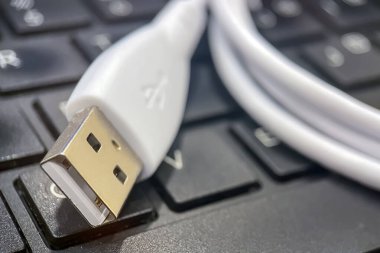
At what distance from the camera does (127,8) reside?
1.41ft

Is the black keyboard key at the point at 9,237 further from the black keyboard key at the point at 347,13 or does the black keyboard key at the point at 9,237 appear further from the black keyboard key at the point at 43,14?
the black keyboard key at the point at 347,13

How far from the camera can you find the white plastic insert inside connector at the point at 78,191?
0.80 ft

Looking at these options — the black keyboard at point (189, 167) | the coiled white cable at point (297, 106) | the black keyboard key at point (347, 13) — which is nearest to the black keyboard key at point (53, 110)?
the black keyboard at point (189, 167)

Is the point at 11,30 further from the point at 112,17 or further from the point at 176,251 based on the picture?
the point at 176,251

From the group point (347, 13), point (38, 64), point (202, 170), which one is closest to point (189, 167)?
point (202, 170)

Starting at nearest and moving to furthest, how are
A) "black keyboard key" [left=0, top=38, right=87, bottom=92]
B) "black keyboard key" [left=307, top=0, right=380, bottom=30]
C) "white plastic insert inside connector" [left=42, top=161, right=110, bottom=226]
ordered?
"white plastic insert inside connector" [left=42, top=161, right=110, bottom=226], "black keyboard key" [left=0, top=38, right=87, bottom=92], "black keyboard key" [left=307, top=0, right=380, bottom=30]

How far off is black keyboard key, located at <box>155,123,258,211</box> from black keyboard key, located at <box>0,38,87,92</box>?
82mm

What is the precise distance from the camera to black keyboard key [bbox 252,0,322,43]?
434mm

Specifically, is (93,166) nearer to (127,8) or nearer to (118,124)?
(118,124)

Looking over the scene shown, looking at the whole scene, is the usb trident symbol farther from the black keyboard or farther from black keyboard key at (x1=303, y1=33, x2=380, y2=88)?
black keyboard key at (x1=303, y1=33, x2=380, y2=88)

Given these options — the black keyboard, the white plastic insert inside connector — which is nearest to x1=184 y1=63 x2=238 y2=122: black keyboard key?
the black keyboard

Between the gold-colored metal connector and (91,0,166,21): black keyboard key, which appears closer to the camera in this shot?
the gold-colored metal connector

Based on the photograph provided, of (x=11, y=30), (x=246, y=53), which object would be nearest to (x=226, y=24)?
(x=246, y=53)

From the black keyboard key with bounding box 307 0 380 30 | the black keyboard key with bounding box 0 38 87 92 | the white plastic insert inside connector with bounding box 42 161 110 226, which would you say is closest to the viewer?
the white plastic insert inside connector with bounding box 42 161 110 226
